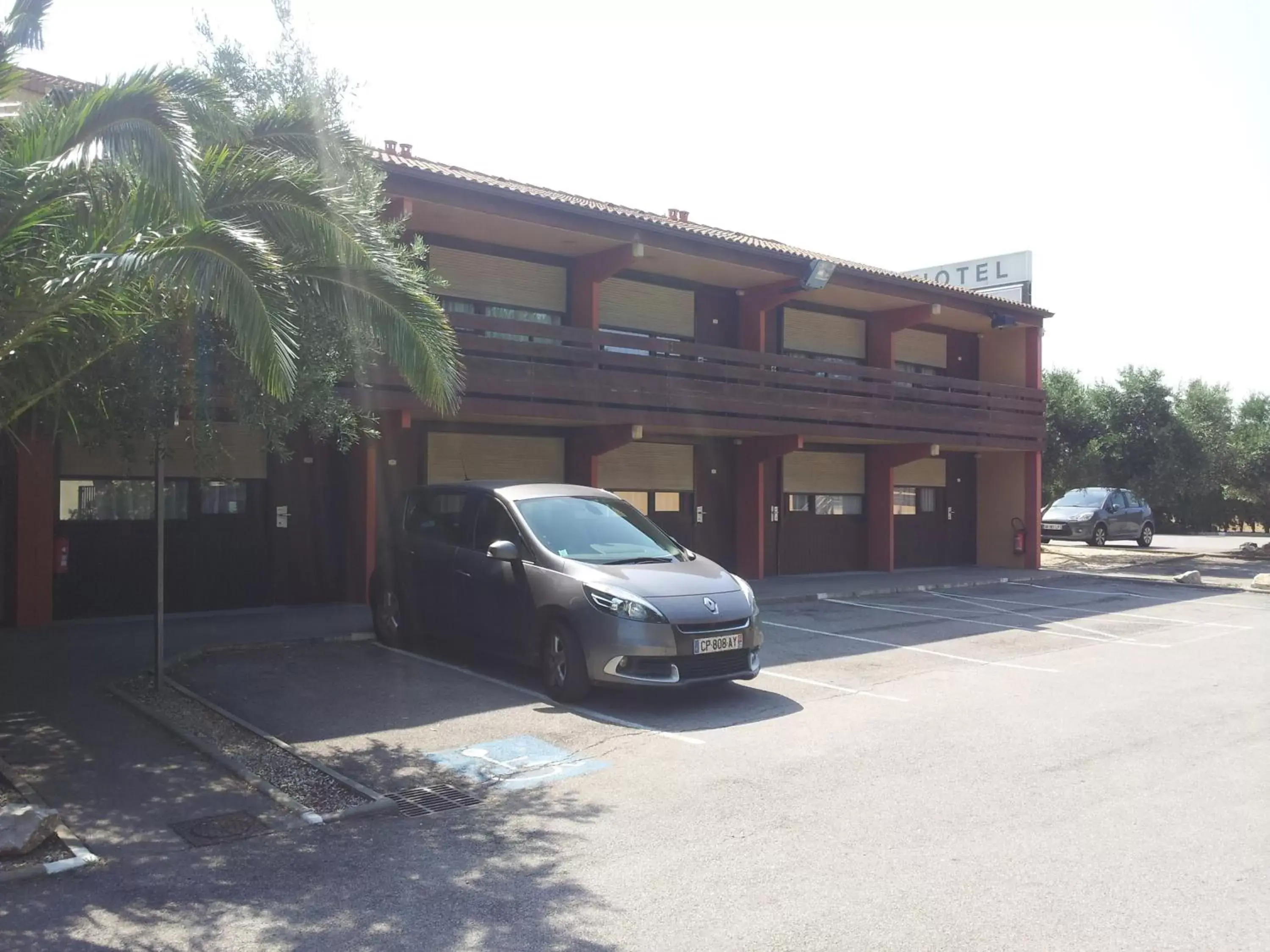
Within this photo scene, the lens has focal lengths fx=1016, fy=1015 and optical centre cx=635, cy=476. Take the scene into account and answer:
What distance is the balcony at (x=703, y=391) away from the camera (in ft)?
44.0

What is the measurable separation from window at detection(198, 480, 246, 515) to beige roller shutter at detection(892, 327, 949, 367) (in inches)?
550

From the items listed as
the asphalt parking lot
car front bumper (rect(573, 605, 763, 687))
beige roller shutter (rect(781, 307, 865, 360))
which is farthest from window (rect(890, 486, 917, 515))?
car front bumper (rect(573, 605, 763, 687))

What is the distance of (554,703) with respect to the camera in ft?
27.7

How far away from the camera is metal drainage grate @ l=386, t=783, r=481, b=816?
234 inches

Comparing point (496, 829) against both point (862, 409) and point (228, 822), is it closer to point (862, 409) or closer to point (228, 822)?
point (228, 822)

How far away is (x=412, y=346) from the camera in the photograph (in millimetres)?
7242

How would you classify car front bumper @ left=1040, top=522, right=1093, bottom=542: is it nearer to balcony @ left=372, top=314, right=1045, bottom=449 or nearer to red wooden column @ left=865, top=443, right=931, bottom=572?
balcony @ left=372, top=314, right=1045, bottom=449

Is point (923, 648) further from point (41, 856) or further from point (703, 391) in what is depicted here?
point (41, 856)

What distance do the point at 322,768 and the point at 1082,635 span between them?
10.3 metres

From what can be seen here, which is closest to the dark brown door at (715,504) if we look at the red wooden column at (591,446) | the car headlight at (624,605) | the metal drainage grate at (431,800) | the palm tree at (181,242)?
the red wooden column at (591,446)

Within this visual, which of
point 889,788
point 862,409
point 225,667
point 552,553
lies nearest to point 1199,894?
point 889,788

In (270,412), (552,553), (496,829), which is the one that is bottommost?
(496,829)

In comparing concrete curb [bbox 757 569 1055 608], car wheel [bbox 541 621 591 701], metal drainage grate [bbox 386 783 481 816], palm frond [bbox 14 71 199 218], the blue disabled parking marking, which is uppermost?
palm frond [bbox 14 71 199 218]

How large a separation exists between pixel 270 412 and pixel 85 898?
3.85m
